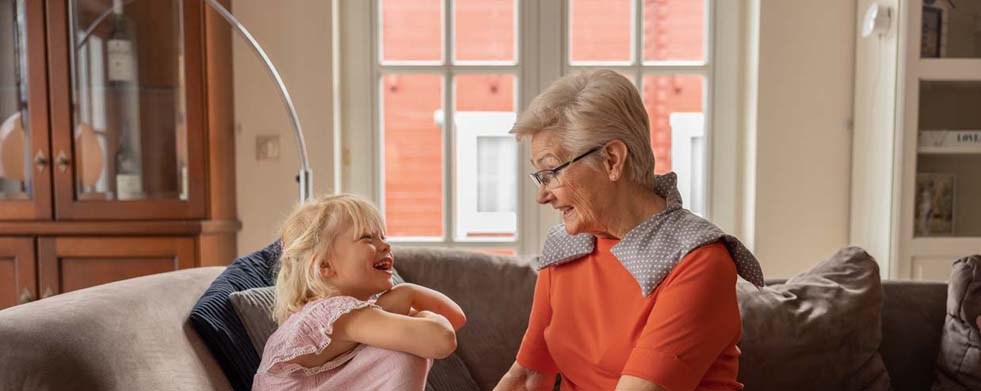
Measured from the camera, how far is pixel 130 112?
270 cm

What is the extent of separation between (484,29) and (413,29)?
0.97ft

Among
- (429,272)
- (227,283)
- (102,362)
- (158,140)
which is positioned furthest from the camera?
(158,140)

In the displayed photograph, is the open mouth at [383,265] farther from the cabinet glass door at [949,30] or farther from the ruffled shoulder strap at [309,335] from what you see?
the cabinet glass door at [949,30]

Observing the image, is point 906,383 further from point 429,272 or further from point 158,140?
point 158,140

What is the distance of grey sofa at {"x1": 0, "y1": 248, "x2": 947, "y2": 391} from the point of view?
1072mm

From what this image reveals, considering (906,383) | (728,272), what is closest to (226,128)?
(728,272)

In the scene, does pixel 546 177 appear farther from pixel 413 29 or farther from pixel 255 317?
pixel 413 29

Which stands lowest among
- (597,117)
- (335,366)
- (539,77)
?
(335,366)

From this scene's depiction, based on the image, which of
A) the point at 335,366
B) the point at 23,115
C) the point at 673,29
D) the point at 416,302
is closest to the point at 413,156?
the point at 673,29

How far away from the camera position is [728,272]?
1133 millimetres

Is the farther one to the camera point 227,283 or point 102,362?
point 227,283

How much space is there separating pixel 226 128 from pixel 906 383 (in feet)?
7.80

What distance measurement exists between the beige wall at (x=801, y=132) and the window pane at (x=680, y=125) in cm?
23

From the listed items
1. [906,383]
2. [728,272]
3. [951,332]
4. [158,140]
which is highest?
[158,140]
